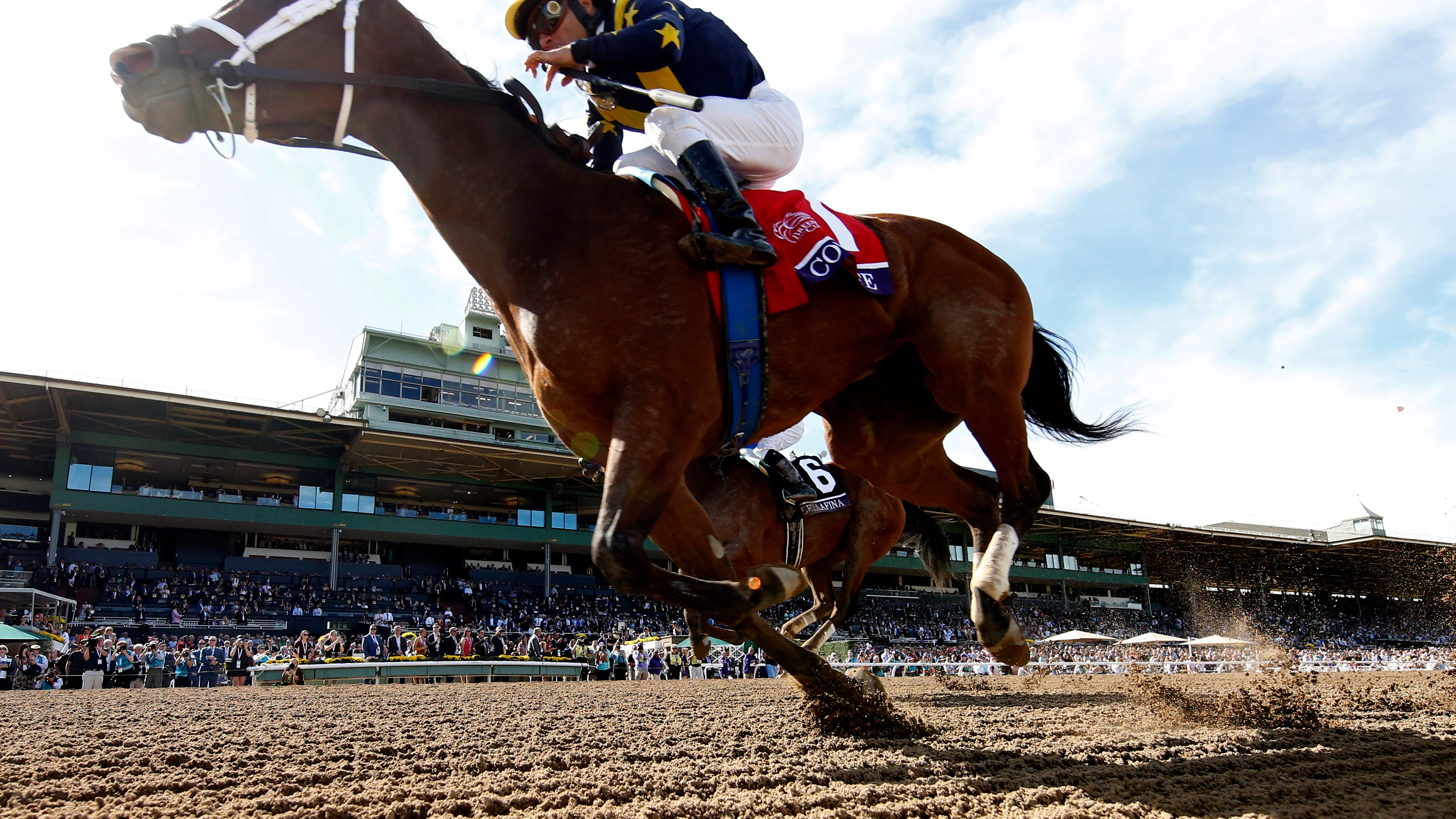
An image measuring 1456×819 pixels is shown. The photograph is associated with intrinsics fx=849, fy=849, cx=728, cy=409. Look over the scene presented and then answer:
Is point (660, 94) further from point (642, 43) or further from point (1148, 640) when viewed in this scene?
point (1148, 640)

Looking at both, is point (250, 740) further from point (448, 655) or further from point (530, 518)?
point (530, 518)

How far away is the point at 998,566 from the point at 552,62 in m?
2.75

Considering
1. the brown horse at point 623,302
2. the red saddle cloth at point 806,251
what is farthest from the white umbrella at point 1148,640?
the red saddle cloth at point 806,251

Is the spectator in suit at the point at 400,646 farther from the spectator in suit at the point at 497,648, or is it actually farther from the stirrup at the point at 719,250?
→ the stirrup at the point at 719,250

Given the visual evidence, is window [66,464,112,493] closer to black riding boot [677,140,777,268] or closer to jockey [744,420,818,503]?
jockey [744,420,818,503]

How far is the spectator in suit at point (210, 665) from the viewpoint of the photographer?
16.6m

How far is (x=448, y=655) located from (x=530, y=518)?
19538 millimetres

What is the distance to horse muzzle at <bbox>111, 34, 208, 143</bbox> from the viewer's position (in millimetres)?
3188

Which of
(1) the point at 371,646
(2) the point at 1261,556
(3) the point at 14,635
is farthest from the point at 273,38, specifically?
(2) the point at 1261,556

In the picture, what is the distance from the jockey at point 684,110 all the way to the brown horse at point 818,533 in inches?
139

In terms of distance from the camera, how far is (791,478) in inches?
289

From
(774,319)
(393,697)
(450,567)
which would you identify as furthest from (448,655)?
(450,567)

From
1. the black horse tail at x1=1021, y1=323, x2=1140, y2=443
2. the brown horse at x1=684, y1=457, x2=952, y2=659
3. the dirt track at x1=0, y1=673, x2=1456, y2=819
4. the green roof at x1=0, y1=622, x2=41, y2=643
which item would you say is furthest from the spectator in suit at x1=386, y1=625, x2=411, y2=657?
the black horse tail at x1=1021, y1=323, x2=1140, y2=443

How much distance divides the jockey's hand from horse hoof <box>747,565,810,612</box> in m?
2.15
